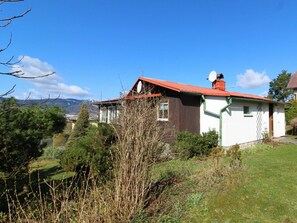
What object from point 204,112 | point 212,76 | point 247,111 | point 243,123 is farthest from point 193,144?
point 212,76

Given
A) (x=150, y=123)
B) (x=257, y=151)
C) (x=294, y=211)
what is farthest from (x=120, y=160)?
(x=257, y=151)

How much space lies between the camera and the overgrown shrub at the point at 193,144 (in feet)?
38.8

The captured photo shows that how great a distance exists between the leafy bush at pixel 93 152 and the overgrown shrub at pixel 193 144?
12.8 ft

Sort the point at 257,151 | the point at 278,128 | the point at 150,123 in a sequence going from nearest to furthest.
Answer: the point at 150,123 < the point at 257,151 < the point at 278,128

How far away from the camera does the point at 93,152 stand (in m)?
10.1

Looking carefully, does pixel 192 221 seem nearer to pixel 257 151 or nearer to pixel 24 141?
pixel 24 141

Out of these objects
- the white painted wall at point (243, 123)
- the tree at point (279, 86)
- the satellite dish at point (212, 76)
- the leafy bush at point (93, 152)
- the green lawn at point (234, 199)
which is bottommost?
the green lawn at point (234, 199)

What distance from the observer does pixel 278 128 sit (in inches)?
774

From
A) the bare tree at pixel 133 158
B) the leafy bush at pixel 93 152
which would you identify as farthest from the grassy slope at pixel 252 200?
the leafy bush at pixel 93 152

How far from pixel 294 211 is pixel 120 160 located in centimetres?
396

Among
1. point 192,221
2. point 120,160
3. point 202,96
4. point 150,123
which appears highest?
point 202,96

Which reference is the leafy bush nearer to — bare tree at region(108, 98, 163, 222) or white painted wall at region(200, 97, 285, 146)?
bare tree at region(108, 98, 163, 222)

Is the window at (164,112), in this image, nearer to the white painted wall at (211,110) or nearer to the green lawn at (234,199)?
the white painted wall at (211,110)

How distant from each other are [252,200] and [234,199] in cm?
43
